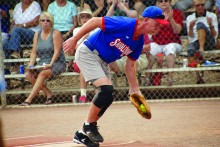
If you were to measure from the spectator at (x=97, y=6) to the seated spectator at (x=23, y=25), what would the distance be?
1.09 metres

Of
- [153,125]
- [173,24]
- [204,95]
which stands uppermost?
[173,24]

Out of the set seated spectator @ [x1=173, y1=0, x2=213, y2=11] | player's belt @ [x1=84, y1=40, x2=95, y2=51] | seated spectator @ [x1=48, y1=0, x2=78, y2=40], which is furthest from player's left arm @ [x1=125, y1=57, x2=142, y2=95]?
seated spectator @ [x1=173, y1=0, x2=213, y2=11]

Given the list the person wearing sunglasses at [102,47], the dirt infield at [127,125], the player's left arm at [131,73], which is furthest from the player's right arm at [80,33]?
the dirt infield at [127,125]

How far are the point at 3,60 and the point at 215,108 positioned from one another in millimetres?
4345

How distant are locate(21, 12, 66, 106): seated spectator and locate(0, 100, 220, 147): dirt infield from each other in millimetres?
586

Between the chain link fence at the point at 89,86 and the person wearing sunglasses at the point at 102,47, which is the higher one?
the person wearing sunglasses at the point at 102,47

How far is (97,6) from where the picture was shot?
1171 centimetres

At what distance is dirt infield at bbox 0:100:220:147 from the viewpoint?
6.68 meters

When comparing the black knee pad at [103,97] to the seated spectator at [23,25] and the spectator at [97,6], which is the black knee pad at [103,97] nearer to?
the spectator at [97,6]

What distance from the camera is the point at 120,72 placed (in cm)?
1100

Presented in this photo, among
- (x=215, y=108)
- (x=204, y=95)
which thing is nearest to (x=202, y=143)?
(x=215, y=108)

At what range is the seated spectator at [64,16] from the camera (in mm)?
11477

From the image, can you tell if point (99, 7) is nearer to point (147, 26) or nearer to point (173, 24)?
point (173, 24)

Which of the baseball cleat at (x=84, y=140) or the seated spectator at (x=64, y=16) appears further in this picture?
the seated spectator at (x=64, y=16)
